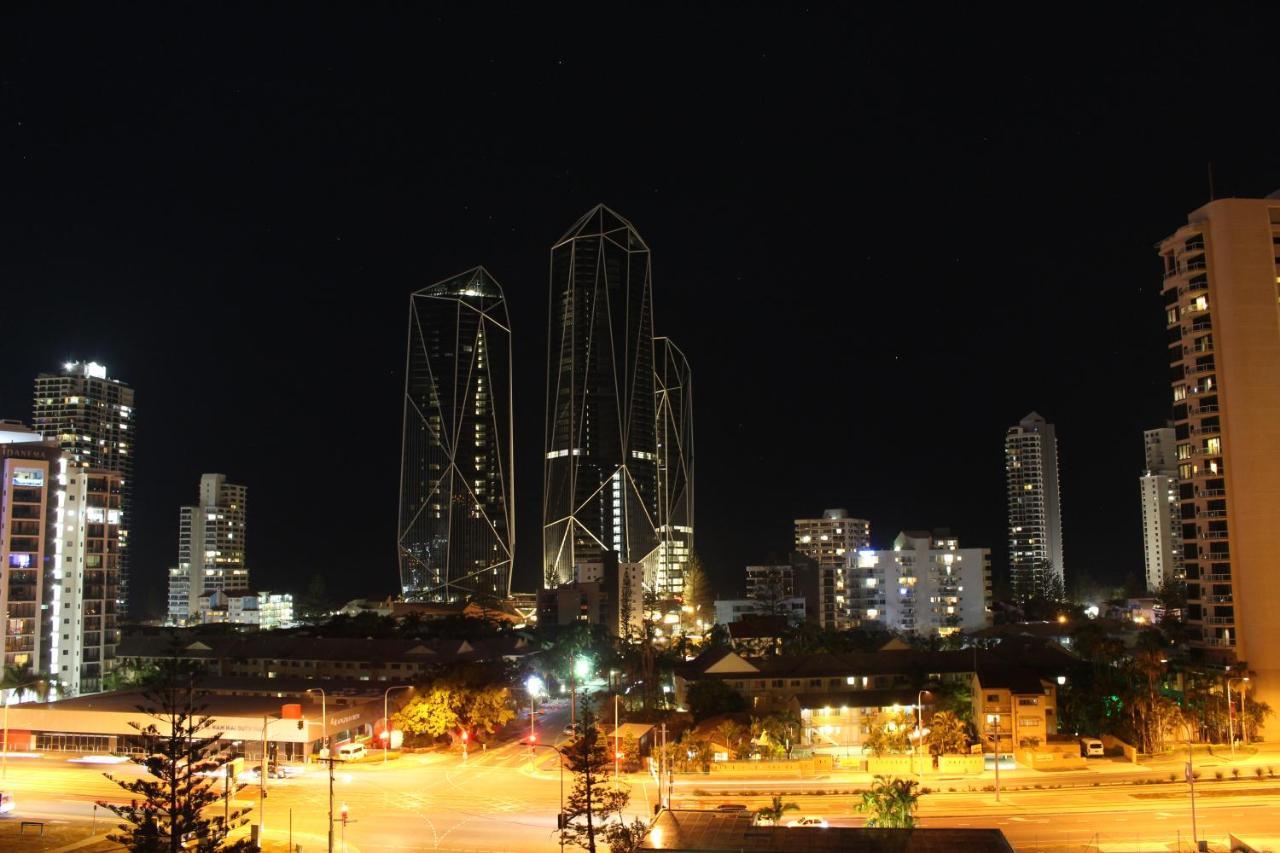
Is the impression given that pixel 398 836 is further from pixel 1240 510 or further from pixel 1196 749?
pixel 1240 510

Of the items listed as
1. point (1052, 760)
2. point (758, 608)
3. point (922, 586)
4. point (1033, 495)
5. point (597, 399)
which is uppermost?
point (597, 399)

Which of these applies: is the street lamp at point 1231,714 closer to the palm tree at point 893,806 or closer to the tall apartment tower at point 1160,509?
the palm tree at point 893,806

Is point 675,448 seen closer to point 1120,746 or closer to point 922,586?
point 922,586

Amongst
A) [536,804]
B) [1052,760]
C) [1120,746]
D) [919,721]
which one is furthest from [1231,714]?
[536,804]

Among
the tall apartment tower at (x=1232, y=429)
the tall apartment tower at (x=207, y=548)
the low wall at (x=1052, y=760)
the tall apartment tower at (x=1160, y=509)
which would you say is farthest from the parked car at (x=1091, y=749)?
the tall apartment tower at (x=207, y=548)

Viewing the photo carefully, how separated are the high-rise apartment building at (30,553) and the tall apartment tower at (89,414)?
95551 millimetres

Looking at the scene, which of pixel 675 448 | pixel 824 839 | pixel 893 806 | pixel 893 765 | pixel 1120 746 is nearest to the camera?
pixel 824 839

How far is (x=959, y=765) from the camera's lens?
4497cm

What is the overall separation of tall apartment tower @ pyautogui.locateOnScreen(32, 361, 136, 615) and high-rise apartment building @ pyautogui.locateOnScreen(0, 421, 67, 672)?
95.6m

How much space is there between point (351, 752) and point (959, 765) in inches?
1148

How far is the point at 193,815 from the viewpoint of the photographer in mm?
25188

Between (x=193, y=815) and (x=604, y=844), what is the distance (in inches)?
551

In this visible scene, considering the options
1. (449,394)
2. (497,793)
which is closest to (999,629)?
(497,793)

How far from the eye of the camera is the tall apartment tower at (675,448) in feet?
556
